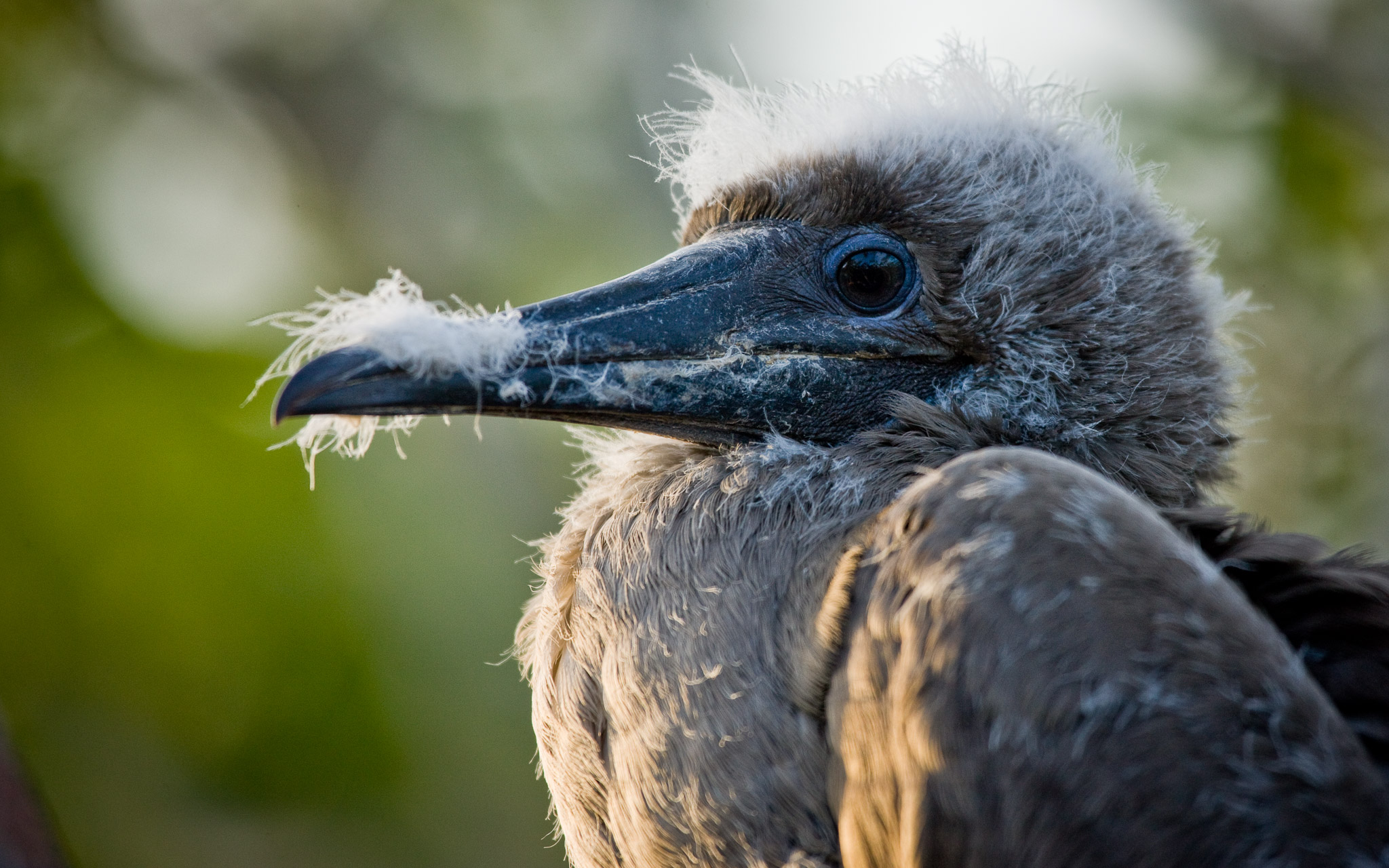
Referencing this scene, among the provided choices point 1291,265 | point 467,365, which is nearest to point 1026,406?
point 467,365

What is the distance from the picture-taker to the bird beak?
6.25 feet

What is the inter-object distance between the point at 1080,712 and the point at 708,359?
102 cm

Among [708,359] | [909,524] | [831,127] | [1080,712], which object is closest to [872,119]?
[831,127]

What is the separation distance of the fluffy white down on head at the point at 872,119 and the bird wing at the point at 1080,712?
3.90ft

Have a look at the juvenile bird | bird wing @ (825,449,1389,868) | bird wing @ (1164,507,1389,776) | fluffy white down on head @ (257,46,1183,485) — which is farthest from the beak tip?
bird wing @ (1164,507,1389,776)

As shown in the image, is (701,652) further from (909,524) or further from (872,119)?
(872,119)

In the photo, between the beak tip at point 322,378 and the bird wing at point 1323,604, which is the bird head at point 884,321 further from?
the bird wing at point 1323,604

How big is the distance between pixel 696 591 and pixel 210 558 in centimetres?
446

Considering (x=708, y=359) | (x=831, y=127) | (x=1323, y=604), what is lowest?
(x=1323, y=604)

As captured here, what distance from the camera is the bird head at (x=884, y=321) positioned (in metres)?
1.91

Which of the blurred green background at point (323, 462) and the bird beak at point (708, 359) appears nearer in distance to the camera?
the bird beak at point (708, 359)

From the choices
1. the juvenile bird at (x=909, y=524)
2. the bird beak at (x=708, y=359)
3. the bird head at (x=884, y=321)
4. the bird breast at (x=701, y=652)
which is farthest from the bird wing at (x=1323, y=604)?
the bird beak at (x=708, y=359)

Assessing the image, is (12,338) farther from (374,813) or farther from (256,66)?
(374,813)

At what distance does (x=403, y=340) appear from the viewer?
1.77 meters
